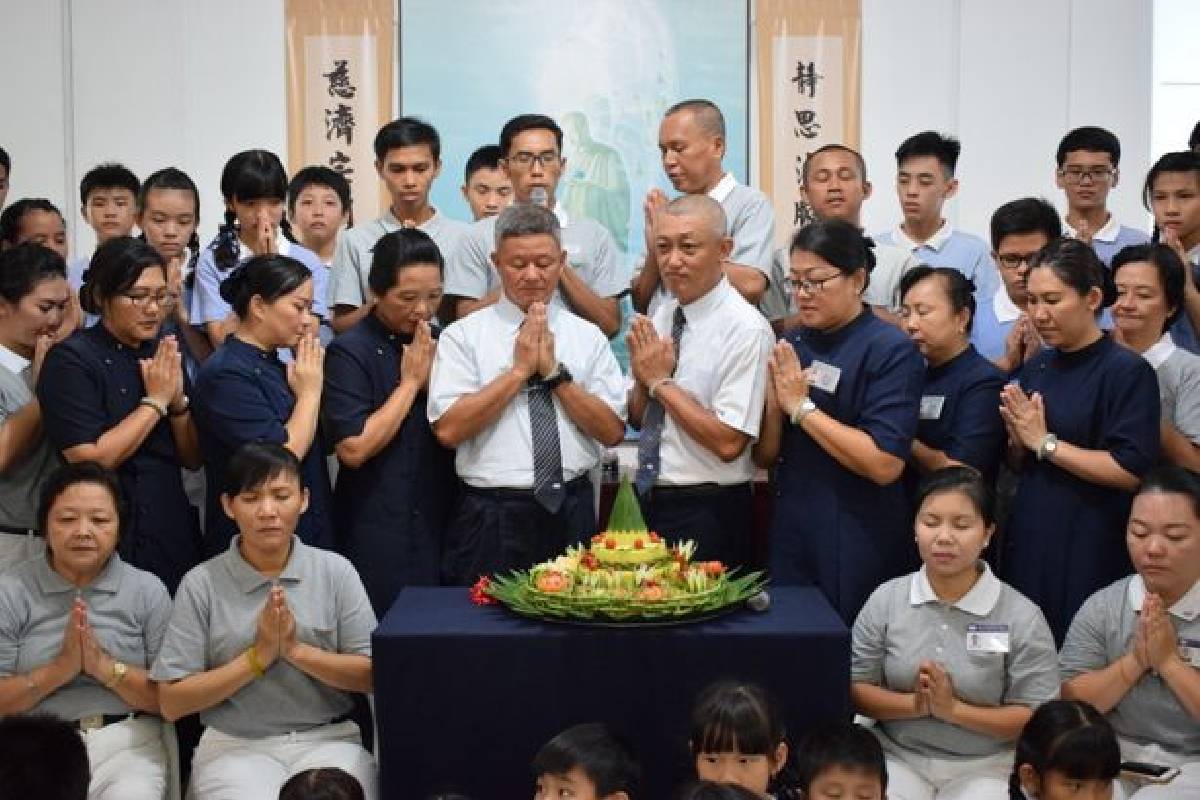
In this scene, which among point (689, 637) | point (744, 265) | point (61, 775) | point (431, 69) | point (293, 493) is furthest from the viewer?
point (431, 69)

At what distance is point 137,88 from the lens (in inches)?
296

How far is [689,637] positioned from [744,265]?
1515 mm

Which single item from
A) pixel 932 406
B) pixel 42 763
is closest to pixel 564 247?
pixel 932 406

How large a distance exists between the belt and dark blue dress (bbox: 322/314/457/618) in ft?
2.39

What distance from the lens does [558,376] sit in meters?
4.13

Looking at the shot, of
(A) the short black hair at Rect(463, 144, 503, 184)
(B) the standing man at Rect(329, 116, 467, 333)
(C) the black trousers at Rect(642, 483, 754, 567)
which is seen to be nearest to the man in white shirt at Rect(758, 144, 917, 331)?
(C) the black trousers at Rect(642, 483, 754, 567)

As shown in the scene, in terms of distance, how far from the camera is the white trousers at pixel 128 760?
3.61 m

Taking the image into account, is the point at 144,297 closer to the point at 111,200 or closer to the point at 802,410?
the point at 111,200

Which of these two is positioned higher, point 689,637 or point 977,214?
point 977,214

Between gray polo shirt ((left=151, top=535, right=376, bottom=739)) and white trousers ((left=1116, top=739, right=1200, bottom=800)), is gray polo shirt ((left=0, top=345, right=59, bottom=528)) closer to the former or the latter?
gray polo shirt ((left=151, top=535, right=376, bottom=739))

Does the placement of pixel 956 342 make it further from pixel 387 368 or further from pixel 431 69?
pixel 431 69

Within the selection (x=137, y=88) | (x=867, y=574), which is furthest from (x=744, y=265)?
(x=137, y=88)

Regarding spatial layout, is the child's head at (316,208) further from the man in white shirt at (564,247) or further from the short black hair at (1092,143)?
the short black hair at (1092,143)

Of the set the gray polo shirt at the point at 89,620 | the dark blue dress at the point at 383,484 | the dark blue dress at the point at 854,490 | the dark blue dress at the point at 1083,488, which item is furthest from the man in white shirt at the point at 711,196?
the gray polo shirt at the point at 89,620
